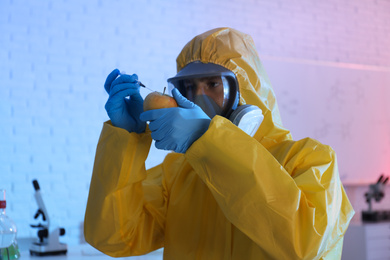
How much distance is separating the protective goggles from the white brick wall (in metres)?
1.86

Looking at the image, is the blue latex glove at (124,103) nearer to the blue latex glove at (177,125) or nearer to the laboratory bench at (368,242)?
the blue latex glove at (177,125)

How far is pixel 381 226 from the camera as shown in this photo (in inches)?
138

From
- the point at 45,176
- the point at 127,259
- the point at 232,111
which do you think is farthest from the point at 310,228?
the point at 45,176

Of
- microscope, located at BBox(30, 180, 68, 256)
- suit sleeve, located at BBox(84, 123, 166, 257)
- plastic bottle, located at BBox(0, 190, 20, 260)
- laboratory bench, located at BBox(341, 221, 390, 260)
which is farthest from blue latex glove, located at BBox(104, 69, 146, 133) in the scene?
laboratory bench, located at BBox(341, 221, 390, 260)

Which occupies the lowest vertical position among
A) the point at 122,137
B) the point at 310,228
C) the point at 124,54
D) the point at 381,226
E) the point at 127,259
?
the point at 381,226

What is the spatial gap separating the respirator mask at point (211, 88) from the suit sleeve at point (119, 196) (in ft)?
0.74

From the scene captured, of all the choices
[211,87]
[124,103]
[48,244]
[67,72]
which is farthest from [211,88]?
[67,72]

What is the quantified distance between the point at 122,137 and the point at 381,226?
2900 mm

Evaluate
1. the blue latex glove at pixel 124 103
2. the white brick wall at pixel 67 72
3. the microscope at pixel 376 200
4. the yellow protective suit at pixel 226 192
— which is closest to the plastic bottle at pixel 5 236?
the yellow protective suit at pixel 226 192

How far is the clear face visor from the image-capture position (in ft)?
4.52

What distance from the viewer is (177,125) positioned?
104cm

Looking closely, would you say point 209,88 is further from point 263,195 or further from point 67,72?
point 67,72

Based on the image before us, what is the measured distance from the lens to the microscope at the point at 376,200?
3613 mm

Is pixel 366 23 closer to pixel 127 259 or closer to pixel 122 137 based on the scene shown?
pixel 127 259
